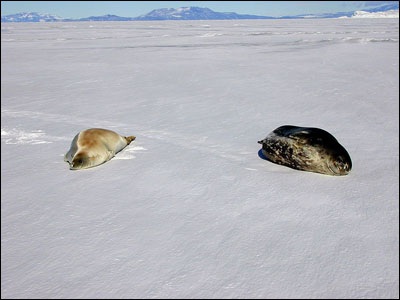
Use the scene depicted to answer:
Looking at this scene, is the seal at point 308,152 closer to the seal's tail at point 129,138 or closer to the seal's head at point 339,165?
the seal's head at point 339,165

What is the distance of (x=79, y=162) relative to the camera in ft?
11.1

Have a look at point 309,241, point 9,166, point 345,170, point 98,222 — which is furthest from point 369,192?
point 9,166

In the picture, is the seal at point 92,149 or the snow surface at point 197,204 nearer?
the snow surface at point 197,204

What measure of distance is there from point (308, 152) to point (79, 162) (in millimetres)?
2357

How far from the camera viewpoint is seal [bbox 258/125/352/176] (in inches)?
126

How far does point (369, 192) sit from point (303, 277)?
4.64 feet

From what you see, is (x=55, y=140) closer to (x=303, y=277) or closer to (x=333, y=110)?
(x=303, y=277)

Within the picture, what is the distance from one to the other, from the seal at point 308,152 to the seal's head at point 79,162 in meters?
1.93

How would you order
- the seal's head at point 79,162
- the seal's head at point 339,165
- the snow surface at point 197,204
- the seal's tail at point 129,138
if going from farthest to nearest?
1. the seal's tail at point 129,138
2. the seal's head at point 79,162
3. the seal's head at point 339,165
4. the snow surface at point 197,204

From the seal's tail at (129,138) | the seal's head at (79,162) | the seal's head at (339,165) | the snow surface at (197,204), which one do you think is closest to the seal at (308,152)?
the seal's head at (339,165)

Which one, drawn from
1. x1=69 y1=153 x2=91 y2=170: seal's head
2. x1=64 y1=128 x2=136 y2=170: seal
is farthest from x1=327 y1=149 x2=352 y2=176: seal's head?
x1=69 y1=153 x2=91 y2=170: seal's head

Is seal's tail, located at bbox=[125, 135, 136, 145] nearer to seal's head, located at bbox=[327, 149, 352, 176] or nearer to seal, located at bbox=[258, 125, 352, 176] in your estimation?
seal, located at bbox=[258, 125, 352, 176]

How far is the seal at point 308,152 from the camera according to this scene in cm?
Answer: 321

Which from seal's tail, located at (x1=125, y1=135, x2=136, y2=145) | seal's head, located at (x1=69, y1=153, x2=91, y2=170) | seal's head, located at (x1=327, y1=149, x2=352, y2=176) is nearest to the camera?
seal's head, located at (x1=327, y1=149, x2=352, y2=176)
